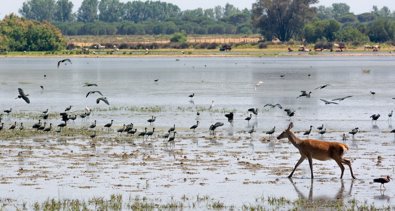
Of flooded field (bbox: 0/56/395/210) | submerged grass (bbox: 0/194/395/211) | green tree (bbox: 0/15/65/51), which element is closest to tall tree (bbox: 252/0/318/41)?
green tree (bbox: 0/15/65/51)

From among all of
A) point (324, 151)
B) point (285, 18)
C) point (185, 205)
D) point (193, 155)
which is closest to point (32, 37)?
point (285, 18)

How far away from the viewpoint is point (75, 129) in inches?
1166

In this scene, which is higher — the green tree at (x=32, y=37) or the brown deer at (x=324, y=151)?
the brown deer at (x=324, y=151)

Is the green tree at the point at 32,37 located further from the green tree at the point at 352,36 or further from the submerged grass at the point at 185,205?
the submerged grass at the point at 185,205

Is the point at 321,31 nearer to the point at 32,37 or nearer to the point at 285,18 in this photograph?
the point at 285,18

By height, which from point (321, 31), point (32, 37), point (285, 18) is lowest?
point (32, 37)

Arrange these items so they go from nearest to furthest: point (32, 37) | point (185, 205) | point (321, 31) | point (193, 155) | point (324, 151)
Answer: point (185, 205) → point (324, 151) → point (193, 155) → point (32, 37) → point (321, 31)

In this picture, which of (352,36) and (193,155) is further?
(352,36)

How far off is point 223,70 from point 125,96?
28.9 metres

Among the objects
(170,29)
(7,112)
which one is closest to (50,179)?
(7,112)

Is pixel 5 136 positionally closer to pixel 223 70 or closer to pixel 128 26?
pixel 223 70

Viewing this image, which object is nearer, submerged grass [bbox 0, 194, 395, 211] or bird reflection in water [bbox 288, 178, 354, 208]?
submerged grass [bbox 0, 194, 395, 211]

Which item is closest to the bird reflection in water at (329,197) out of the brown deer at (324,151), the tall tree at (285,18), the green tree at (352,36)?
the brown deer at (324,151)

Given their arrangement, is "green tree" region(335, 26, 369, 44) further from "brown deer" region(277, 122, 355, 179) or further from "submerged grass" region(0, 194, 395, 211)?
"submerged grass" region(0, 194, 395, 211)
